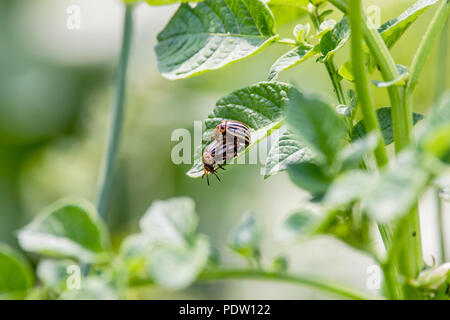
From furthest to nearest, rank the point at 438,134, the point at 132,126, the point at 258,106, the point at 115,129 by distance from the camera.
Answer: the point at 132,126, the point at 115,129, the point at 258,106, the point at 438,134

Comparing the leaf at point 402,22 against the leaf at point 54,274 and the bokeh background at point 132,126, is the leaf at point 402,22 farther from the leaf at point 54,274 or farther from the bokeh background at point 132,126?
the bokeh background at point 132,126

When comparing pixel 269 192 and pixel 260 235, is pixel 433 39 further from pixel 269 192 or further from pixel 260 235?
pixel 269 192

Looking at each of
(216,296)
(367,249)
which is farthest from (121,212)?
(367,249)

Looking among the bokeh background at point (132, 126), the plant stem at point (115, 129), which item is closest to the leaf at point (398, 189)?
the plant stem at point (115, 129)

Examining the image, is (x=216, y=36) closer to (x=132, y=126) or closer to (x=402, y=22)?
(x=402, y=22)

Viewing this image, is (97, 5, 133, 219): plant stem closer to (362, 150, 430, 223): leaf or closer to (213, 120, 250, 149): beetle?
(213, 120, 250, 149): beetle

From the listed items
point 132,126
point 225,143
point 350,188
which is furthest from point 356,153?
point 132,126
